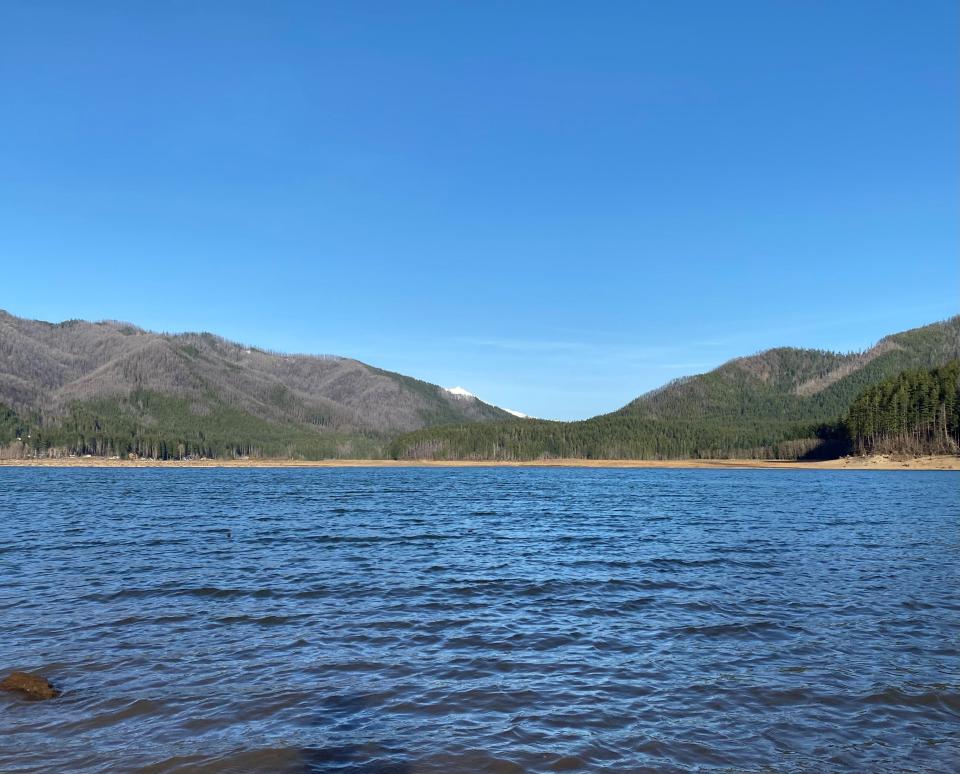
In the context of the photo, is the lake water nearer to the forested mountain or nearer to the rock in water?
the rock in water

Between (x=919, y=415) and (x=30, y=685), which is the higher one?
(x=919, y=415)

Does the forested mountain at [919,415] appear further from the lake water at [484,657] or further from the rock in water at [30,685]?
the rock in water at [30,685]

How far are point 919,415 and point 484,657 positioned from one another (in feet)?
688

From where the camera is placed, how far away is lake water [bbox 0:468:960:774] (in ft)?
40.9

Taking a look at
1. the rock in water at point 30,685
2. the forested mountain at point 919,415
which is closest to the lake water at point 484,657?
the rock in water at point 30,685

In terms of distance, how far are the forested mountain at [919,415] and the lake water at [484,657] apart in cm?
17137

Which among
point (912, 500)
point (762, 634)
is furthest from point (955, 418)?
point (762, 634)

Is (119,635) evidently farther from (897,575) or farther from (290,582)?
(897,575)

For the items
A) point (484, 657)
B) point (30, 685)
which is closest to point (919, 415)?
point (484, 657)

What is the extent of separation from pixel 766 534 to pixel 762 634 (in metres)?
28.5

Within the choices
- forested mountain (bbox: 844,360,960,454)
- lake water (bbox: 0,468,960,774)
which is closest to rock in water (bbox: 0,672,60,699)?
lake water (bbox: 0,468,960,774)

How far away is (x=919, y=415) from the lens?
188 metres

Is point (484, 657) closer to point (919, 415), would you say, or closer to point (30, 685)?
point (30, 685)

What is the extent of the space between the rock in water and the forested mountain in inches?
8208
